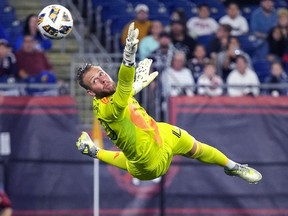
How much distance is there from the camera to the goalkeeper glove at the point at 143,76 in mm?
15162

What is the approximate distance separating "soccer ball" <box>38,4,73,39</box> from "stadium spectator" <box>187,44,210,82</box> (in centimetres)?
599

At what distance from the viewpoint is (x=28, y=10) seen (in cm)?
2334

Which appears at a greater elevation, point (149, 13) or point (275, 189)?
point (149, 13)

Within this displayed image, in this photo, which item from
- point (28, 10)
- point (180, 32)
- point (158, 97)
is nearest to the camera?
point (158, 97)

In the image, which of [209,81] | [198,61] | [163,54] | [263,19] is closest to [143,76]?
[209,81]

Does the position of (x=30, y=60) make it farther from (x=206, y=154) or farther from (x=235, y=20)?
(x=206, y=154)

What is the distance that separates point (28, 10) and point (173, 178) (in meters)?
5.96

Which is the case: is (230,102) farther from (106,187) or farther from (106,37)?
(106,37)

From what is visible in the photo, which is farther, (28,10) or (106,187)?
(28,10)

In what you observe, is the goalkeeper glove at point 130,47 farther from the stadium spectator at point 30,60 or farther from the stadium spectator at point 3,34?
the stadium spectator at point 3,34

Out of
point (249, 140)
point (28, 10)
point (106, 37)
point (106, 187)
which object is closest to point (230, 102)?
point (249, 140)

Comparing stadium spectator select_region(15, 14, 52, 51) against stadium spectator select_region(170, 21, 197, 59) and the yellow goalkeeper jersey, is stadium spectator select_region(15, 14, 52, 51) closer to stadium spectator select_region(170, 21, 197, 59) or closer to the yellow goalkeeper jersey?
stadium spectator select_region(170, 21, 197, 59)

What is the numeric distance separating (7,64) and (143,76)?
4.77m

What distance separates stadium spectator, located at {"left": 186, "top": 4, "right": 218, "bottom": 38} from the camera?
2275 cm
